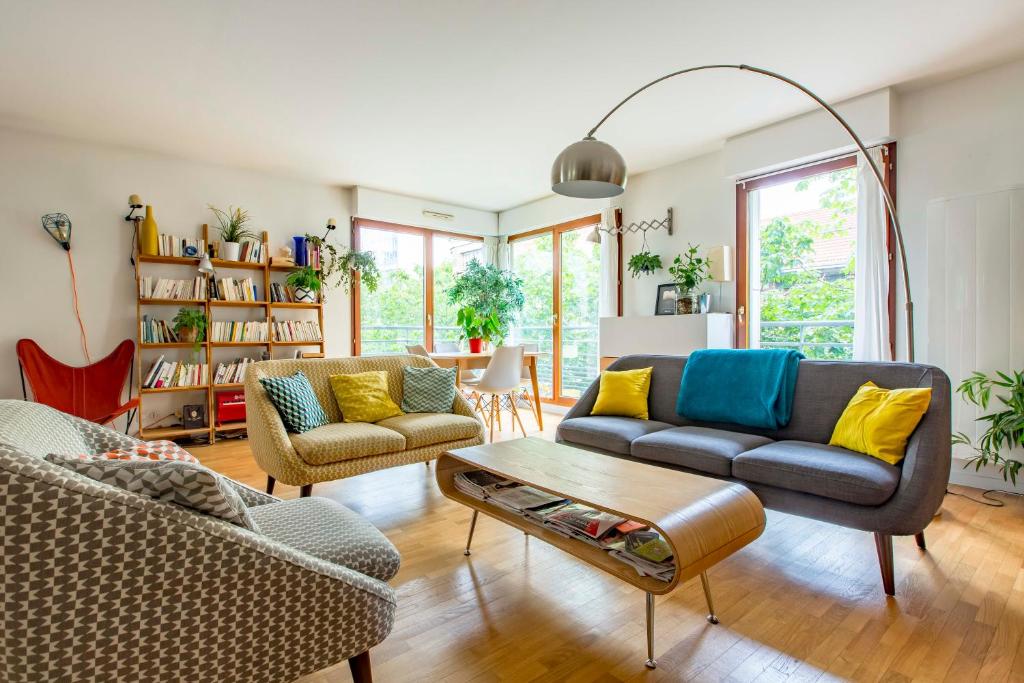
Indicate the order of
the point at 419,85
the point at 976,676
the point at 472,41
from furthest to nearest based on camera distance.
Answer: the point at 419,85
the point at 472,41
the point at 976,676

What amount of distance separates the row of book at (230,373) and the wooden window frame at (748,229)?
4.64 m

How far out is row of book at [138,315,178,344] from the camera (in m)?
4.44

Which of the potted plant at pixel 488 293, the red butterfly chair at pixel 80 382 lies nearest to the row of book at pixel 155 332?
the red butterfly chair at pixel 80 382

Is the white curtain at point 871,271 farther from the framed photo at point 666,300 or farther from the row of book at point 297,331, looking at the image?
the row of book at point 297,331

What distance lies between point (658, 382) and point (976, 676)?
6.65 feet

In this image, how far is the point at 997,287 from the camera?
2.99 m

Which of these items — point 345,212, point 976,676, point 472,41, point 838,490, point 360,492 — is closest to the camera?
point 976,676

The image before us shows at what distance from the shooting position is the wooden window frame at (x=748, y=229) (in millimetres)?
3607

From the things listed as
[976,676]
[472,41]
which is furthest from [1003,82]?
[976,676]

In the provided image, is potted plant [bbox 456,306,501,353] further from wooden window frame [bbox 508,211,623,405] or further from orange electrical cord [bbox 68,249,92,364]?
orange electrical cord [bbox 68,249,92,364]

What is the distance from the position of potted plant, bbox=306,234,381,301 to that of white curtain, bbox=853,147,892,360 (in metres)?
4.45

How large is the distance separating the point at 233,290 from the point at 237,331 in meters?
0.40

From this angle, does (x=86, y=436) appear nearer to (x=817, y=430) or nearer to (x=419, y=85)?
(x=419, y=85)

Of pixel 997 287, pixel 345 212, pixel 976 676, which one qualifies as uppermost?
pixel 345 212
